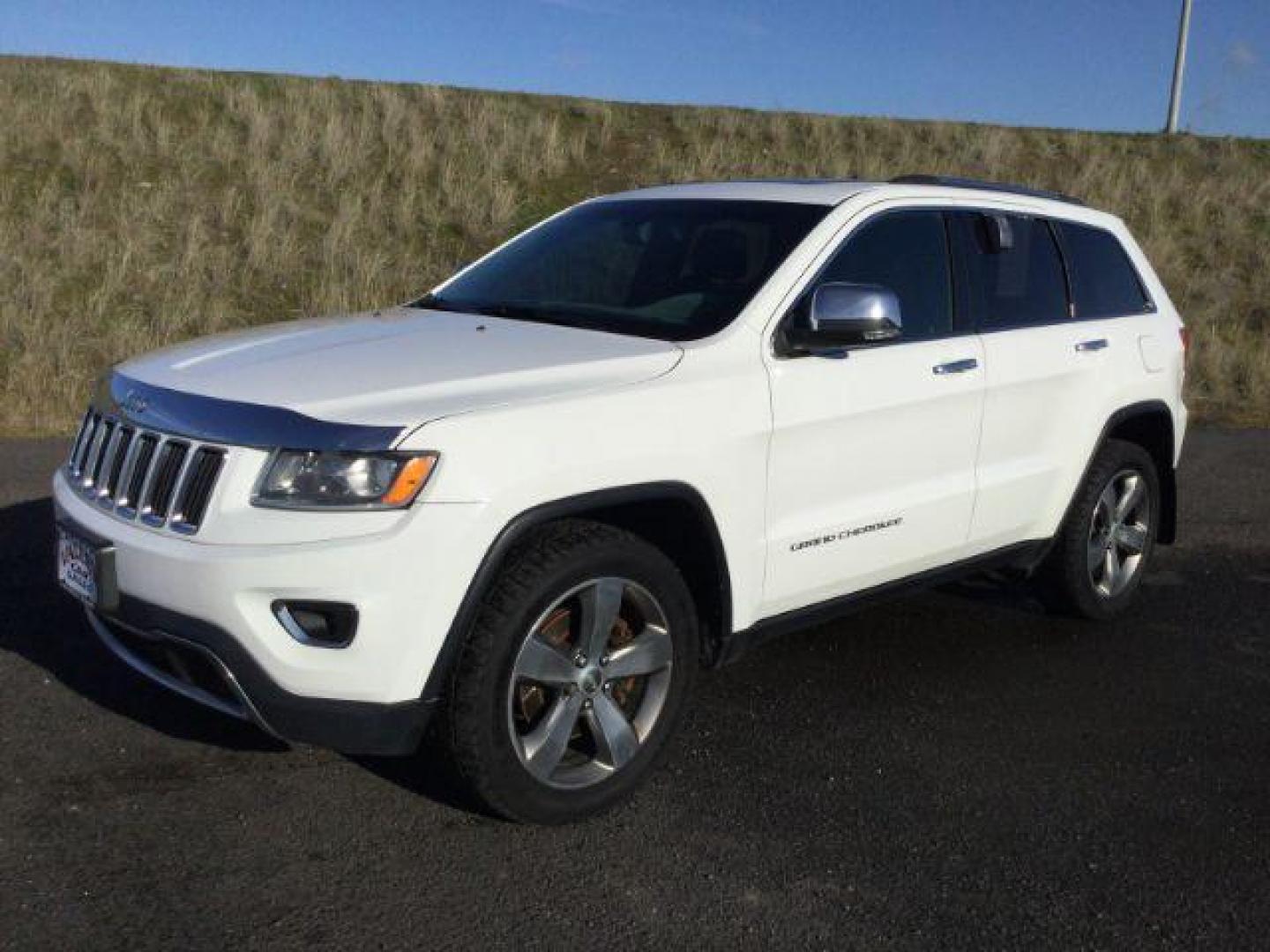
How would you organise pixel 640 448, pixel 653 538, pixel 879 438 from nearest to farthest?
pixel 640 448
pixel 653 538
pixel 879 438

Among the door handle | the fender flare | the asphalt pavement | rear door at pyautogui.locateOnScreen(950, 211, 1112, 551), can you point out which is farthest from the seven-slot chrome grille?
the fender flare

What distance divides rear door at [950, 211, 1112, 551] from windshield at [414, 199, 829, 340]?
867 millimetres

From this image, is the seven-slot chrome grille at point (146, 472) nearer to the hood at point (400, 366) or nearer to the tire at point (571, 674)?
the hood at point (400, 366)

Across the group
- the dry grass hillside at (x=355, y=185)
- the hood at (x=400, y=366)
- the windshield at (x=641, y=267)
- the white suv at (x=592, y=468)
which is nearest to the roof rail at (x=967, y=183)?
the white suv at (x=592, y=468)

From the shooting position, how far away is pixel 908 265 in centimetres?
478

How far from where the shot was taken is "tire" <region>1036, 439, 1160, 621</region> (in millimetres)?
5547

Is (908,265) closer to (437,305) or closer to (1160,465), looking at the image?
(437,305)

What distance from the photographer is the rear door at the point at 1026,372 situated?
195 inches

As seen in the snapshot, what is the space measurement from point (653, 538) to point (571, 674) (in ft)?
1.67

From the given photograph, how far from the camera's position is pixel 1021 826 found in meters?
3.87

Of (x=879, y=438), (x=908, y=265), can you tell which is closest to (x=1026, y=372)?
(x=908, y=265)

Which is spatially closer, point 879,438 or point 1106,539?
point 879,438

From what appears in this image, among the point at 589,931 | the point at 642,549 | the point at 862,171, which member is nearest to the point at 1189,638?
the point at 642,549

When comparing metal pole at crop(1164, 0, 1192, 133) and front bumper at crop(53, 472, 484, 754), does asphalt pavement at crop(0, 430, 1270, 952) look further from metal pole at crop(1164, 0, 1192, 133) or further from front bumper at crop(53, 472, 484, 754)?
metal pole at crop(1164, 0, 1192, 133)
